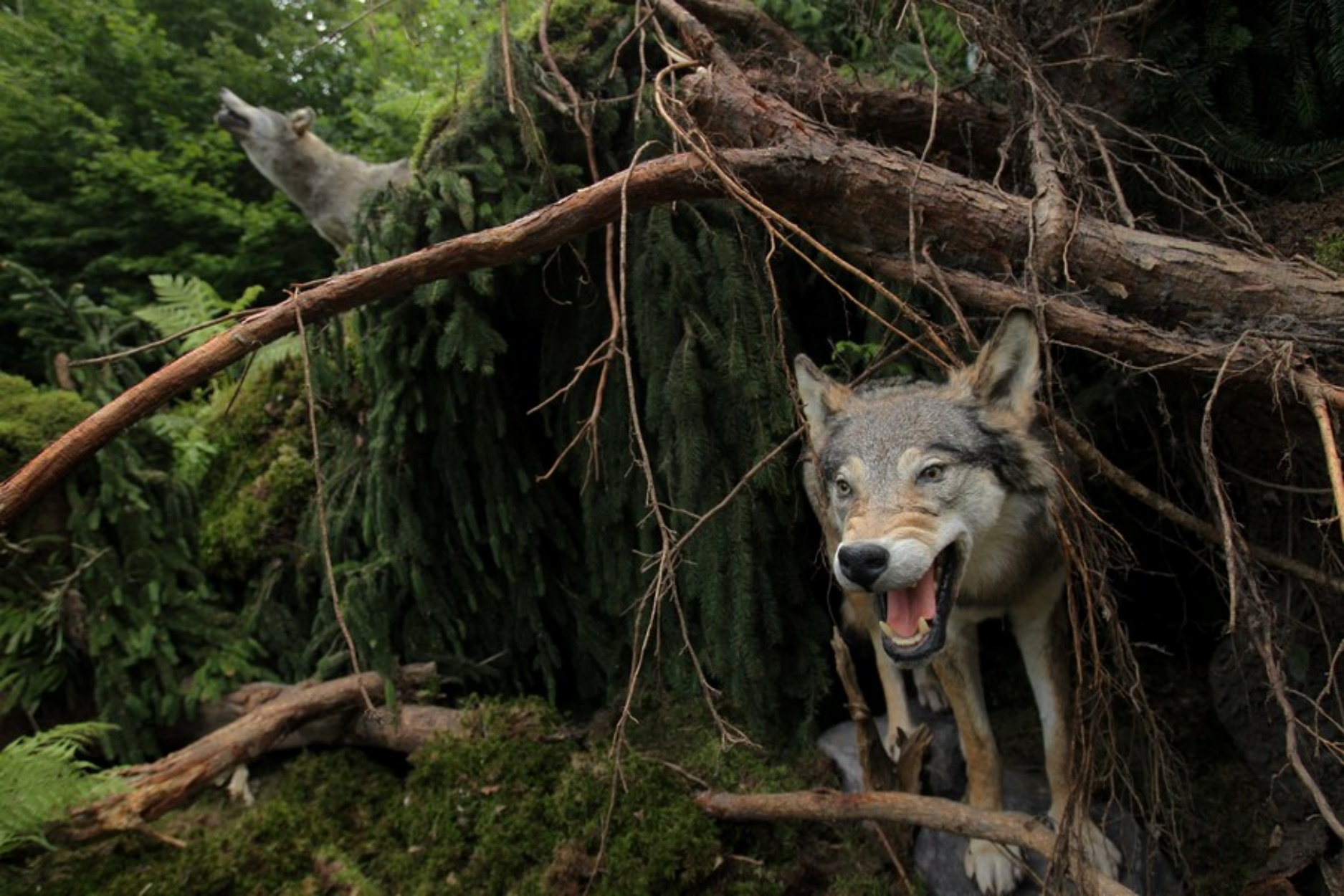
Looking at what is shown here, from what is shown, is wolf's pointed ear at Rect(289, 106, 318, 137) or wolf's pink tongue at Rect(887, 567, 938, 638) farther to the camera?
wolf's pointed ear at Rect(289, 106, 318, 137)

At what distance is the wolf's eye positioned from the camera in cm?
273

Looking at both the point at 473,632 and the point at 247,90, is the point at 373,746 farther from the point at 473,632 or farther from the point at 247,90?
the point at 247,90

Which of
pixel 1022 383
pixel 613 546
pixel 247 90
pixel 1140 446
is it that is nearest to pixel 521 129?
pixel 613 546

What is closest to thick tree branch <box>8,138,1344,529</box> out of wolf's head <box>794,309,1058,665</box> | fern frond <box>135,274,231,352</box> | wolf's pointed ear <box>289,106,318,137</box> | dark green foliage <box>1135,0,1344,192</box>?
wolf's head <box>794,309,1058,665</box>

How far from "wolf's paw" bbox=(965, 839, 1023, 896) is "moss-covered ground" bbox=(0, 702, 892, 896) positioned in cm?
47

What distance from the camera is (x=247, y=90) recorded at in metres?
10.3

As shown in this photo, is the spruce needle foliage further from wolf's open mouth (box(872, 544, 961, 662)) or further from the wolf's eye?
the wolf's eye

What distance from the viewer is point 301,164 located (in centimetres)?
881

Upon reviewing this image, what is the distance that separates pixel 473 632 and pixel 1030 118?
395cm

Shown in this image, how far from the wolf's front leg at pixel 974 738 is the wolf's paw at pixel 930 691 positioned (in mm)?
954

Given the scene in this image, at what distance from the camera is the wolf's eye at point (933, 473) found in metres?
2.73

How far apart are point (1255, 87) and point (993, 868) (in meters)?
3.54

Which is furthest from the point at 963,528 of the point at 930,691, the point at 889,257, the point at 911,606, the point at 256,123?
the point at 256,123

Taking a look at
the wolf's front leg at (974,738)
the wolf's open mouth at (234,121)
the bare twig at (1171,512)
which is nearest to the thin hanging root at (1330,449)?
the bare twig at (1171,512)
